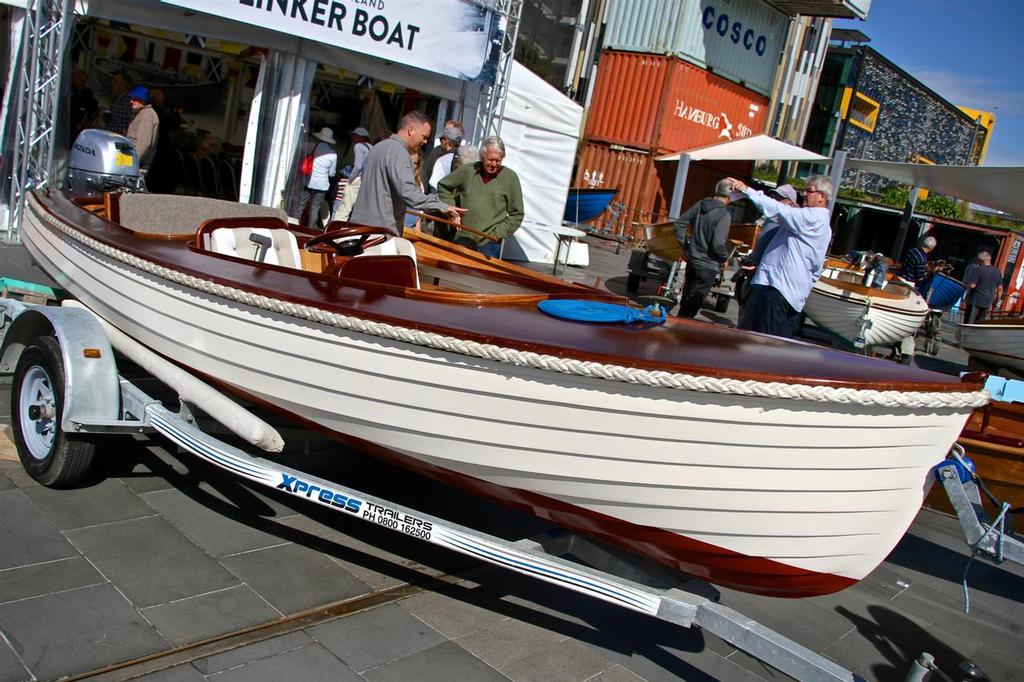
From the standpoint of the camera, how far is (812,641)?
3314 millimetres

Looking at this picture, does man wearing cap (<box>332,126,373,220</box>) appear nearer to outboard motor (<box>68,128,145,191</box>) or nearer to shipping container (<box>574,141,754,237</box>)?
outboard motor (<box>68,128,145,191</box>)

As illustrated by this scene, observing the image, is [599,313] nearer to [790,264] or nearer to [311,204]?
[790,264]

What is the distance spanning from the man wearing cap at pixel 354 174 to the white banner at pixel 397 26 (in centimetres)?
103

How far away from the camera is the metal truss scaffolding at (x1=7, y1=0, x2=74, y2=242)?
725 centimetres

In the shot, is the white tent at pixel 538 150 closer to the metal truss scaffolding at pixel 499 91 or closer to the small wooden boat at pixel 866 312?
the metal truss scaffolding at pixel 499 91

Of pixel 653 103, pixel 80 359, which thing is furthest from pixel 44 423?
pixel 653 103

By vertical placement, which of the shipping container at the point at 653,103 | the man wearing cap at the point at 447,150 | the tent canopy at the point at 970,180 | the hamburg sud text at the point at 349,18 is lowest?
the man wearing cap at the point at 447,150

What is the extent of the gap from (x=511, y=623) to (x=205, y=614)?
3.45 feet

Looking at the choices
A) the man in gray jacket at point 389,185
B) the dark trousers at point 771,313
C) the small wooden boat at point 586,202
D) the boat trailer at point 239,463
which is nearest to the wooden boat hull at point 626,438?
the boat trailer at point 239,463

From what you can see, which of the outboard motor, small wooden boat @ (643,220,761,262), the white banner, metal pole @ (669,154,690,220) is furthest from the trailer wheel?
metal pole @ (669,154,690,220)

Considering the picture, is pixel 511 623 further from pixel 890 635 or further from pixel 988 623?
pixel 988 623

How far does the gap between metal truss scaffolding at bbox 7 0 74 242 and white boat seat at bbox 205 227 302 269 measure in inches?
160

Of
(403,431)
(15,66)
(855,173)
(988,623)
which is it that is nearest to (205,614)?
(403,431)

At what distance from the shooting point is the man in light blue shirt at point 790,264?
5.16 meters
